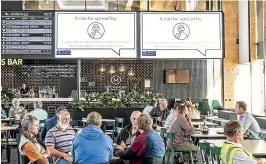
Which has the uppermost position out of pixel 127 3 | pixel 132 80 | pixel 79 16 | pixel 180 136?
pixel 127 3

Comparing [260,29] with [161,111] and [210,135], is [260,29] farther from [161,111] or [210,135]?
[210,135]

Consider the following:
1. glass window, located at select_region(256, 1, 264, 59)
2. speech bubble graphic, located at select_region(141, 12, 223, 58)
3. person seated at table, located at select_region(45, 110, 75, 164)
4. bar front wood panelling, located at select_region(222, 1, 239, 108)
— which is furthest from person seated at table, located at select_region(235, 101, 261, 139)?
bar front wood panelling, located at select_region(222, 1, 239, 108)

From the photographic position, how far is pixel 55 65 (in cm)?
1767

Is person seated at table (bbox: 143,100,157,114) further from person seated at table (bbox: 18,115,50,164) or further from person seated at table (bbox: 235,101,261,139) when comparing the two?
person seated at table (bbox: 18,115,50,164)

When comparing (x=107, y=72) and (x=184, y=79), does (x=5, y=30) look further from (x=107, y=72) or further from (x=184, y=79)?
(x=184, y=79)

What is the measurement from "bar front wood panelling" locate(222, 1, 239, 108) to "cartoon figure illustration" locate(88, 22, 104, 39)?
7.29 meters

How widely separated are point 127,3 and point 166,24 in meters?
5.30

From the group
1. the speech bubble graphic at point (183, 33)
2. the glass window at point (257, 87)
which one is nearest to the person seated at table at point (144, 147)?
the speech bubble graphic at point (183, 33)

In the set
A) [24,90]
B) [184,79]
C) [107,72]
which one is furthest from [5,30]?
[184,79]

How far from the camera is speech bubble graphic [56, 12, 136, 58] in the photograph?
9.59 meters

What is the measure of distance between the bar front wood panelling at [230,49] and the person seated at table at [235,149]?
12109 mm

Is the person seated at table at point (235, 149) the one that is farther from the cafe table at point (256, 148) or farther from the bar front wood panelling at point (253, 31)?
the bar front wood panelling at point (253, 31)

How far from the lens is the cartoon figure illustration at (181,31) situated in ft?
31.5

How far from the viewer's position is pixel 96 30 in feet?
31.8
